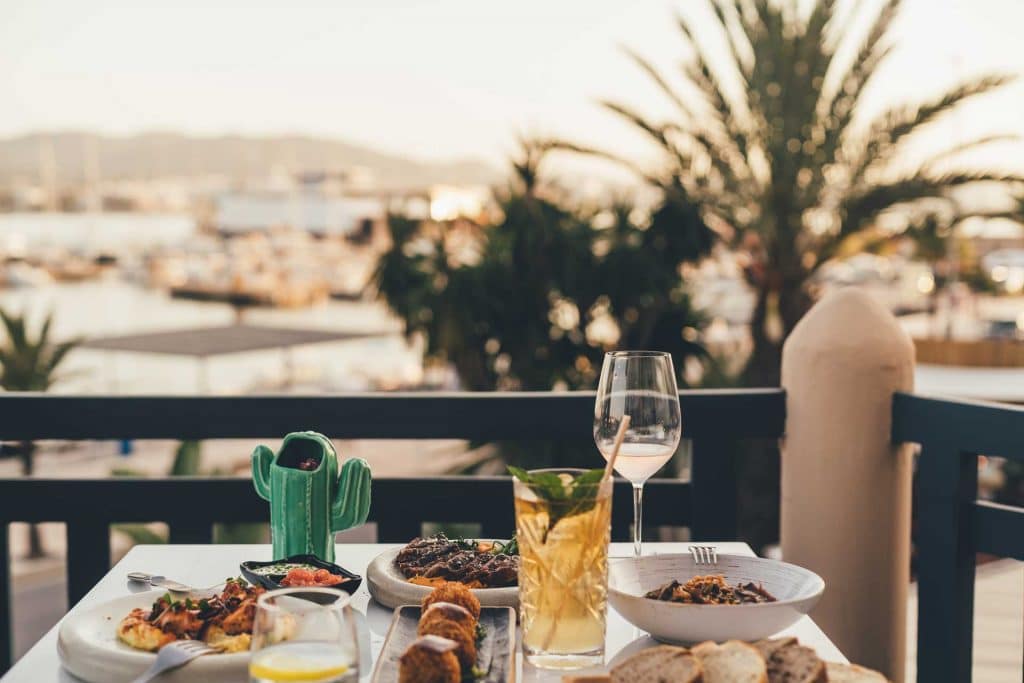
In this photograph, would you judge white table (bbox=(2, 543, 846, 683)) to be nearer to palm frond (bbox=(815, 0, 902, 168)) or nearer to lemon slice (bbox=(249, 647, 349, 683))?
lemon slice (bbox=(249, 647, 349, 683))

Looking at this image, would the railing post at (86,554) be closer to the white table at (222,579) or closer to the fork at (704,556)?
the white table at (222,579)

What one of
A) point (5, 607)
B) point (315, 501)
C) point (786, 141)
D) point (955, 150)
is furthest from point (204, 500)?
point (955, 150)

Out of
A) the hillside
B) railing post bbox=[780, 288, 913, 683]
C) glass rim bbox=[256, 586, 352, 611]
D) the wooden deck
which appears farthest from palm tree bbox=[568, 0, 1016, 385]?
the hillside

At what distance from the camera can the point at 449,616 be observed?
1.15 m

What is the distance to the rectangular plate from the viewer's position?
1.10m

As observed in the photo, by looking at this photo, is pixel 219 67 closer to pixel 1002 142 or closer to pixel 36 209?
pixel 36 209

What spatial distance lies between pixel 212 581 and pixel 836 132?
7640mm

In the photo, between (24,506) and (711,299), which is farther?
(711,299)

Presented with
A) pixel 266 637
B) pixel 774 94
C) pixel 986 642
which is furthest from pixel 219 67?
pixel 266 637

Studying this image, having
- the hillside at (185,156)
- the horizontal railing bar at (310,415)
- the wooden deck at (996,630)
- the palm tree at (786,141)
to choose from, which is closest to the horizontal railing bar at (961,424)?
the horizontal railing bar at (310,415)

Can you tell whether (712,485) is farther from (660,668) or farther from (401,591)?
(660,668)

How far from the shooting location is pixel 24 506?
95.7 inches

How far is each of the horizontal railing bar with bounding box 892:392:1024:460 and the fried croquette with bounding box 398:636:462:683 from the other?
1435mm

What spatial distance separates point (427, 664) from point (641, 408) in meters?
0.51
